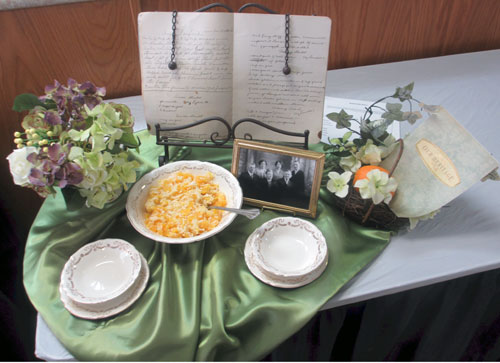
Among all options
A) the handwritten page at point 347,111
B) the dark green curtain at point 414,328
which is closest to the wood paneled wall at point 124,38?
the handwritten page at point 347,111

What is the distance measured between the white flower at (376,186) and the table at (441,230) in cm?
14

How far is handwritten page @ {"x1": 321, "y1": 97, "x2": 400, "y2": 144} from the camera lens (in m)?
1.13

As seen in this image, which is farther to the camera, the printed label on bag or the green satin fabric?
the printed label on bag

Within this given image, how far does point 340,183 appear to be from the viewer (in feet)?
2.66

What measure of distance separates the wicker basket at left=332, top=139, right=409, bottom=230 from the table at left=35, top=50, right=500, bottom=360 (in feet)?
0.15

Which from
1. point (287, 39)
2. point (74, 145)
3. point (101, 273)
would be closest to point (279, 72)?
point (287, 39)

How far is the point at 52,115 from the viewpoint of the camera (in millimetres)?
744

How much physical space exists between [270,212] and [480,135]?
713mm

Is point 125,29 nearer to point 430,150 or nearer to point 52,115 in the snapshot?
point 52,115

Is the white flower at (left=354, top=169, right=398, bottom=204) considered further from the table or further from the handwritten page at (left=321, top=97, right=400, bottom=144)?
the handwritten page at (left=321, top=97, right=400, bottom=144)

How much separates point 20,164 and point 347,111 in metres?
0.90

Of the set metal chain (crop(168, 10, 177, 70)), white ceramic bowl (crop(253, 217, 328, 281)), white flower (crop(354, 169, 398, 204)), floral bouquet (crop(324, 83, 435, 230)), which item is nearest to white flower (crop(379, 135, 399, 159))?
floral bouquet (crop(324, 83, 435, 230))

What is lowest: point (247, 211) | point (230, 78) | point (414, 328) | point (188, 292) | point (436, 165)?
point (414, 328)

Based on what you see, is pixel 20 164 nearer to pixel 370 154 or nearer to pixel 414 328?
pixel 370 154
